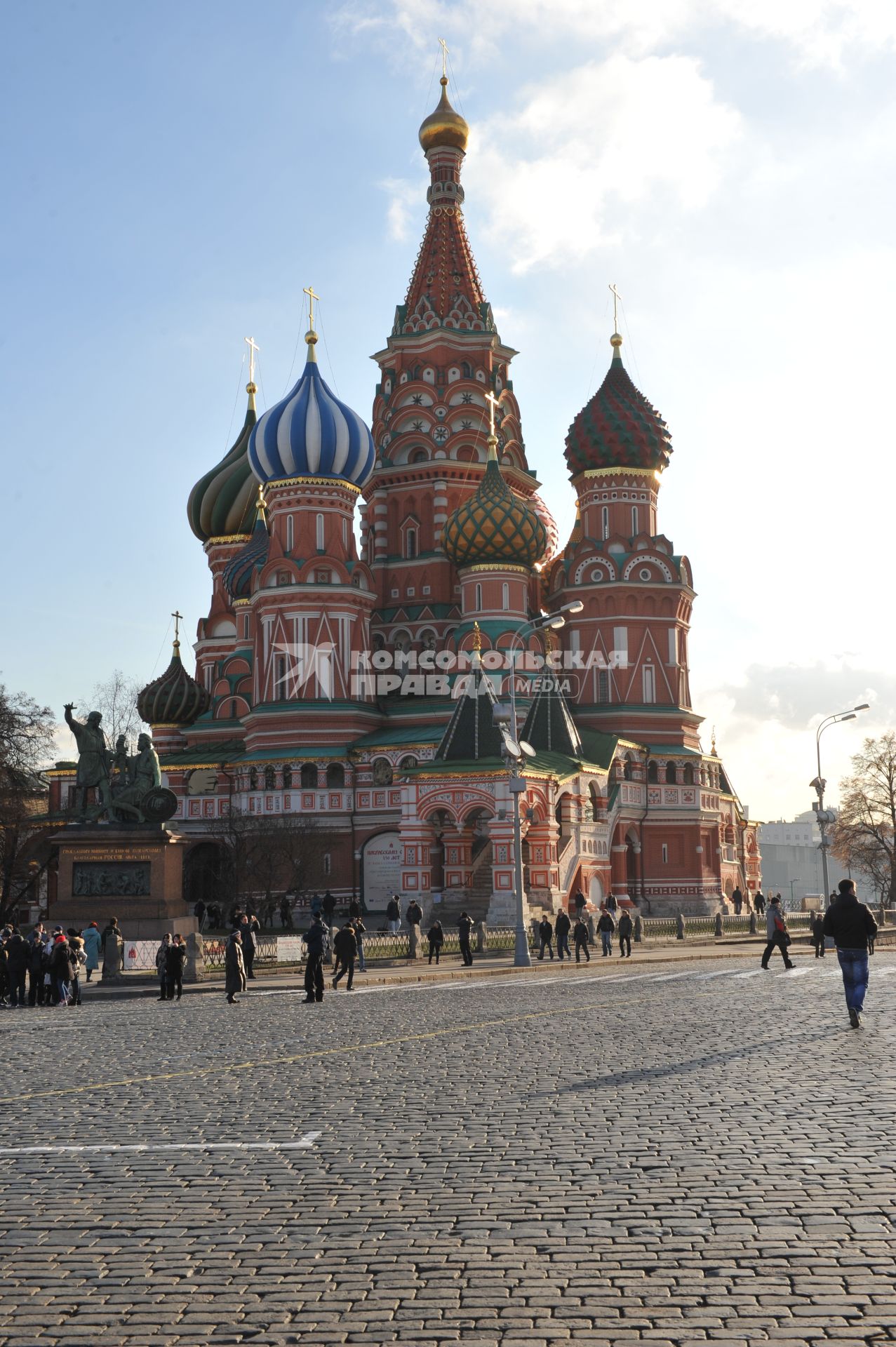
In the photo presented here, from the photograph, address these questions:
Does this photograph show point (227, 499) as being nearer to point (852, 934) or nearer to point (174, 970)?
point (174, 970)

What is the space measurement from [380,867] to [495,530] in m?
13.8

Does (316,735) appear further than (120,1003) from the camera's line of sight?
Yes

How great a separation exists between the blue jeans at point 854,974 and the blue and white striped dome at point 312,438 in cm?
4386

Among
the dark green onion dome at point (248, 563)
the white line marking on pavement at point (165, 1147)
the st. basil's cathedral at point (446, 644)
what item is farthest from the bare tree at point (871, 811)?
the white line marking on pavement at point (165, 1147)

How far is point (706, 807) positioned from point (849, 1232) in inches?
2046

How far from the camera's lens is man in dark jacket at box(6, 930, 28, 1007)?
24.6 m

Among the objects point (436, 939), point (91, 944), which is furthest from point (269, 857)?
point (91, 944)

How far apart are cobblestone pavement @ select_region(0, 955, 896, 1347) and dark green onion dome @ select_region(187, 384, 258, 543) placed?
55.1 m

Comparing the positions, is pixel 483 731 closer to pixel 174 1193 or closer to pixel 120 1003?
pixel 120 1003

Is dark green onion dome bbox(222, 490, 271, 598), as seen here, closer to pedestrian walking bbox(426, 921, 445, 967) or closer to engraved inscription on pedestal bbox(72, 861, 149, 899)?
engraved inscription on pedestal bbox(72, 861, 149, 899)

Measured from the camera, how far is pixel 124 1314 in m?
5.80

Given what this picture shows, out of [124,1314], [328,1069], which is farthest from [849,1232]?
[328,1069]

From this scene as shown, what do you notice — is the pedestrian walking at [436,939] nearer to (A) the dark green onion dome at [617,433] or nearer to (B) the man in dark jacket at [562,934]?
(B) the man in dark jacket at [562,934]

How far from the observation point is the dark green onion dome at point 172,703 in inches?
2547
